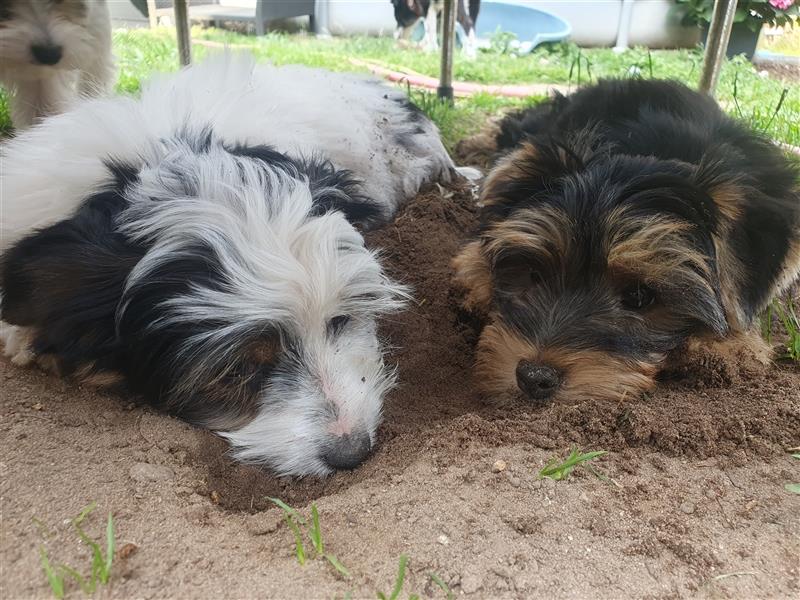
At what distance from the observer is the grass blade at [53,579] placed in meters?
1.73

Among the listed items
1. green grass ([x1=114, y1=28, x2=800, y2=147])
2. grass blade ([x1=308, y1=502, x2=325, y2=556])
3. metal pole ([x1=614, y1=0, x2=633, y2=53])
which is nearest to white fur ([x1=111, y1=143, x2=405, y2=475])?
grass blade ([x1=308, y1=502, x2=325, y2=556])

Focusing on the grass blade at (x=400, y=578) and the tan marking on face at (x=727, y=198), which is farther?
the tan marking on face at (x=727, y=198)

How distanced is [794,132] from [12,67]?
22.5 feet

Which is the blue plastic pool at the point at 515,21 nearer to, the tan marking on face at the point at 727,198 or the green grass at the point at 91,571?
the tan marking on face at the point at 727,198

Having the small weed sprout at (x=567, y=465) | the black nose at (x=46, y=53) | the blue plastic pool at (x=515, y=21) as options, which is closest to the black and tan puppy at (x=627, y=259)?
the small weed sprout at (x=567, y=465)

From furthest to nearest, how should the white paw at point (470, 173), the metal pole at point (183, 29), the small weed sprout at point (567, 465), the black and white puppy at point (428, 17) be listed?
the black and white puppy at point (428, 17), the metal pole at point (183, 29), the white paw at point (470, 173), the small weed sprout at point (567, 465)

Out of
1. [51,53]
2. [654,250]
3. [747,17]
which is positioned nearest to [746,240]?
[654,250]

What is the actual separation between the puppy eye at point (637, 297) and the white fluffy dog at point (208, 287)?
3.33ft

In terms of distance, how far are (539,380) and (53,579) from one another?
1.89 metres

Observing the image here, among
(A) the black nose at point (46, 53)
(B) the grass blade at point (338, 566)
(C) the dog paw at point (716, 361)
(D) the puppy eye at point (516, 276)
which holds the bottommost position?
(C) the dog paw at point (716, 361)

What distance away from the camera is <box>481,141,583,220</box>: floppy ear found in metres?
3.21

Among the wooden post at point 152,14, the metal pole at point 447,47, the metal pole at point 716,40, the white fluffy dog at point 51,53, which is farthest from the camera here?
the wooden post at point 152,14

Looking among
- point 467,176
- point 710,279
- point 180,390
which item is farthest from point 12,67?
point 710,279

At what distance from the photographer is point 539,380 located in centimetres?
286
